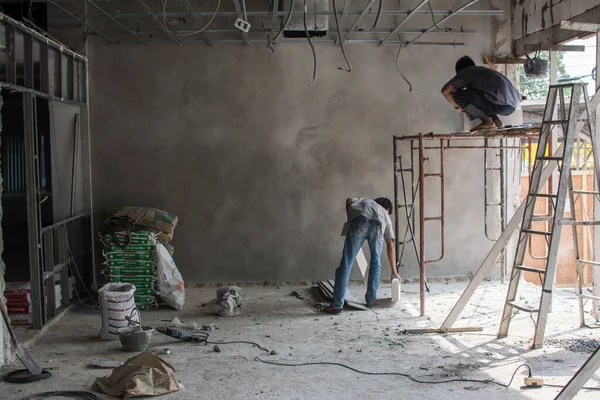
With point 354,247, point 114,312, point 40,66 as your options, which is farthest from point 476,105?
point 40,66

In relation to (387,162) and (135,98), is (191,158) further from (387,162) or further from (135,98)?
(387,162)

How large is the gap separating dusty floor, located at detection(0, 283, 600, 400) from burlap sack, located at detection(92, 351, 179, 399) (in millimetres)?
137

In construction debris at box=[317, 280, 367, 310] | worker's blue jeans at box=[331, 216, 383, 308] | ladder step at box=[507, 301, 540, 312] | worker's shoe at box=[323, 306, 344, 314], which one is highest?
worker's blue jeans at box=[331, 216, 383, 308]

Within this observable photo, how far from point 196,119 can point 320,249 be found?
2529mm

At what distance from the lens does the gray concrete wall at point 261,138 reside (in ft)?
28.1

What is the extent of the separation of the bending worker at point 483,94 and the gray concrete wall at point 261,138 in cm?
216

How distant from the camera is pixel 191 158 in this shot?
866 centimetres

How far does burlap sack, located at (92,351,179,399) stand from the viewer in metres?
4.79

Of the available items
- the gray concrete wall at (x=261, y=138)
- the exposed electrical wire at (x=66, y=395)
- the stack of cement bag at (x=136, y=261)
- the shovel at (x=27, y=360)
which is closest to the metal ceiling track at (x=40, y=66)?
the gray concrete wall at (x=261, y=138)

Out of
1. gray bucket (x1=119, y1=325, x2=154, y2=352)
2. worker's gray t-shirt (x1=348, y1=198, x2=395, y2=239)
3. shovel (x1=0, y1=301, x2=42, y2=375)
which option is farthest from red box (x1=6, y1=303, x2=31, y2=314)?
worker's gray t-shirt (x1=348, y1=198, x2=395, y2=239)

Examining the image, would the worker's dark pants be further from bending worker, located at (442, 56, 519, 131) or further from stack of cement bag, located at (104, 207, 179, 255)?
stack of cement bag, located at (104, 207, 179, 255)

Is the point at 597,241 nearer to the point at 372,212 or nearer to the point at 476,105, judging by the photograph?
the point at 476,105

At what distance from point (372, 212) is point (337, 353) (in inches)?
80.5

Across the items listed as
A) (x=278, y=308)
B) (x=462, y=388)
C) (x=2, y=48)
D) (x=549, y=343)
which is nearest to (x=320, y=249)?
(x=278, y=308)
